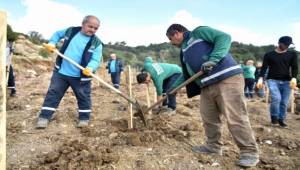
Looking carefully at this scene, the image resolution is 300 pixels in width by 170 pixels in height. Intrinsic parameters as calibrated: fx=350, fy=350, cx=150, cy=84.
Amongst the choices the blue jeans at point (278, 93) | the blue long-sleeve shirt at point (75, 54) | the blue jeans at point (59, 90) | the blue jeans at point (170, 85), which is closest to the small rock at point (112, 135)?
the blue jeans at point (59, 90)

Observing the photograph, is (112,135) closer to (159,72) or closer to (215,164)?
(215,164)

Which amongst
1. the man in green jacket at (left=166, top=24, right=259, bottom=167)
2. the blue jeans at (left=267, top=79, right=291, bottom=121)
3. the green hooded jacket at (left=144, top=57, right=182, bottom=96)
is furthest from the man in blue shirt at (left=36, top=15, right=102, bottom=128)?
the blue jeans at (left=267, top=79, right=291, bottom=121)

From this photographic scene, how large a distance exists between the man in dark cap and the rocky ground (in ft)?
2.06

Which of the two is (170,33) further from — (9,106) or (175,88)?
Result: (9,106)

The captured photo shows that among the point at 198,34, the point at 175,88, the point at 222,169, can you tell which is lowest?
the point at 222,169

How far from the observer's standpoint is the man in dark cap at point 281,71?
6.16 metres

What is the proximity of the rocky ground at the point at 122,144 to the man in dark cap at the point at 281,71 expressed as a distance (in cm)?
63

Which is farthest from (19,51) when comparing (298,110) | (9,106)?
(298,110)

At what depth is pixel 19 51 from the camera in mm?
21922

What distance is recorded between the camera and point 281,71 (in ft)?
20.2

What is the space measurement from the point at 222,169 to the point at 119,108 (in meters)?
3.89

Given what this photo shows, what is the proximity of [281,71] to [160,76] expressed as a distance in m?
2.16

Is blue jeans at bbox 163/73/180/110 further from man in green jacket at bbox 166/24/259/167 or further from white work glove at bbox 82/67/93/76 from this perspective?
man in green jacket at bbox 166/24/259/167

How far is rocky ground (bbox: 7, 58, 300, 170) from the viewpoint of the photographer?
393cm
